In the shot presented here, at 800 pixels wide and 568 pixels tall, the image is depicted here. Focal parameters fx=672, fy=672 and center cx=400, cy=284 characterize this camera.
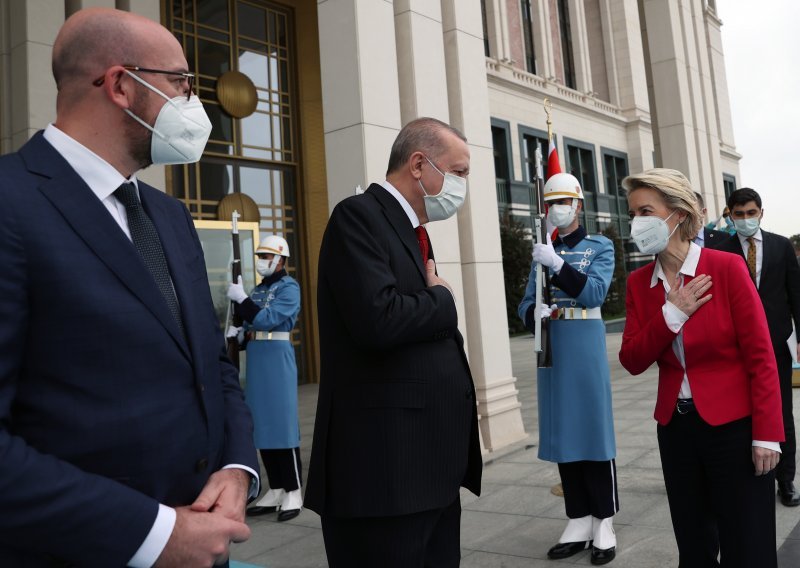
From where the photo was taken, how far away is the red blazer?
2621 mm

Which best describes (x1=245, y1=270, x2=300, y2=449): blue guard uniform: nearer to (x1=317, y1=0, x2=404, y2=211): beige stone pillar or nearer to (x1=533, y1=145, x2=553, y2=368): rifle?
(x1=317, y1=0, x2=404, y2=211): beige stone pillar

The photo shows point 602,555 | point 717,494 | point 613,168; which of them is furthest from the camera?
point 613,168

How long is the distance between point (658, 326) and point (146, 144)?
2103 millimetres

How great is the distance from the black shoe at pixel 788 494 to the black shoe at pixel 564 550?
1.61 meters

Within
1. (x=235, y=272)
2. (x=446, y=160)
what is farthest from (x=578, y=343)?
(x=235, y=272)

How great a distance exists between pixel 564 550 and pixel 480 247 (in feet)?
11.5

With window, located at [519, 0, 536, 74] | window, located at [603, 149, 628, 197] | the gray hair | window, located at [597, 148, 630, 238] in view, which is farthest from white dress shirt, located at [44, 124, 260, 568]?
window, located at [603, 149, 628, 197]

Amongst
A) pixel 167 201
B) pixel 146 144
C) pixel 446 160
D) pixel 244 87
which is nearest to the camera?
pixel 146 144

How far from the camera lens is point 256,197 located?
11.5m

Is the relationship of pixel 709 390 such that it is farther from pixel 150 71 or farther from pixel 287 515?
pixel 287 515

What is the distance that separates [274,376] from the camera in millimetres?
5805

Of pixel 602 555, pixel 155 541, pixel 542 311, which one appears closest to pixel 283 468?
pixel 542 311

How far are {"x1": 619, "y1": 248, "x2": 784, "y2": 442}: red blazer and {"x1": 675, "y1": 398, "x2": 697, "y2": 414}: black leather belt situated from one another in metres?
0.02

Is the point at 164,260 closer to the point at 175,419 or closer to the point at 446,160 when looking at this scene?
the point at 175,419
